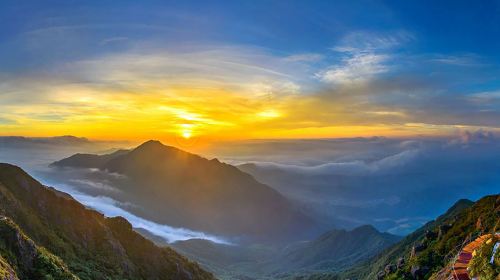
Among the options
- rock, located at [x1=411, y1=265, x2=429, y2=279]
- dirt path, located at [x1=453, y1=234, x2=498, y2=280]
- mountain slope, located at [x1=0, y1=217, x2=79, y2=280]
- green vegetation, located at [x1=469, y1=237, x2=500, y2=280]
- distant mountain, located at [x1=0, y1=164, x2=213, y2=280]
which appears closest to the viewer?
green vegetation, located at [x1=469, y1=237, x2=500, y2=280]

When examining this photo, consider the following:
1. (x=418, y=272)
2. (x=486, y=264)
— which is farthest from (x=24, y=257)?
(x=418, y=272)

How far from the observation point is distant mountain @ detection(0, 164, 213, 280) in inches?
2938

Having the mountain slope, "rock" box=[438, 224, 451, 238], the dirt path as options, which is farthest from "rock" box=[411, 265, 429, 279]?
the mountain slope

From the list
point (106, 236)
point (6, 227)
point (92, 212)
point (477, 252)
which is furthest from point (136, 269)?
point (477, 252)

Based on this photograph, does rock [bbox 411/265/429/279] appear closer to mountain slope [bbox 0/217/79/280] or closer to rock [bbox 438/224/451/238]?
rock [bbox 438/224/451/238]

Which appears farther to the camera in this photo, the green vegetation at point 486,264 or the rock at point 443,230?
the rock at point 443,230

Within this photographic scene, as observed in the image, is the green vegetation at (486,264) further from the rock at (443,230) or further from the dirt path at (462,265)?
the rock at (443,230)

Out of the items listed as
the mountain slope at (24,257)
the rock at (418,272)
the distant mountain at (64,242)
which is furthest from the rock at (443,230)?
the mountain slope at (24,257)

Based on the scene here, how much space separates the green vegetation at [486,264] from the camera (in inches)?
1647

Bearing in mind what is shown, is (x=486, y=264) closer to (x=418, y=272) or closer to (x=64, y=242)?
(x=418, y=272)

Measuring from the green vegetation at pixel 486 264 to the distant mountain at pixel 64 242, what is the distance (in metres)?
71.2

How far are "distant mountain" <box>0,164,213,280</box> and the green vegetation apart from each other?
7118 centimetres

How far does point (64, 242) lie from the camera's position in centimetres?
10744

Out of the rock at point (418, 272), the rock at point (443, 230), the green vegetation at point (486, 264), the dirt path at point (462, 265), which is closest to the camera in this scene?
the green vegetation at point (486, 264)
